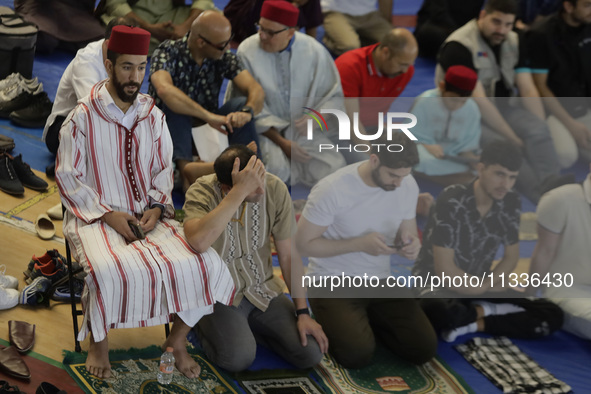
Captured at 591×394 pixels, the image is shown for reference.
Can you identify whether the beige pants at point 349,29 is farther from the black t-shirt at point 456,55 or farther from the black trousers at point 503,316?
the black trousers at point 503,316

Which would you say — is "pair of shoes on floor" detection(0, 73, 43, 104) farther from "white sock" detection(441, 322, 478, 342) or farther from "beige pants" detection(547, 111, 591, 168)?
"beige pants" detection(547, 111, 591, 168)

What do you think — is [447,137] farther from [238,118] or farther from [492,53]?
[492,53]

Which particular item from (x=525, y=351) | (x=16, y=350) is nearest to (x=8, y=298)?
(x=16, y=350)

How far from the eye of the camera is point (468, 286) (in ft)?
13.4

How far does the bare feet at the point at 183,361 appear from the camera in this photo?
375 centimetres

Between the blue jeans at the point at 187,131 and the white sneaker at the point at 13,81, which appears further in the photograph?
the white sneaker at the point at 13,81

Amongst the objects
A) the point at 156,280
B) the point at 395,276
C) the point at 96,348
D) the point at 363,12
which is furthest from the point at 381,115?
the point at 363,12

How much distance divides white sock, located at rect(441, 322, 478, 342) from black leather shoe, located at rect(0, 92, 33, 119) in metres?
2.91

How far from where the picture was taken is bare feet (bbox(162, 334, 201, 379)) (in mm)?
3754

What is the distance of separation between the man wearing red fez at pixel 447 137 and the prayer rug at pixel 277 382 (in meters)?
1.01

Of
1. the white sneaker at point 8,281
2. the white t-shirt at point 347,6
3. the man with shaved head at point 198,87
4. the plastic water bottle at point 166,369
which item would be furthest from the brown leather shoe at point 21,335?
the white t-shirt at point 347,6

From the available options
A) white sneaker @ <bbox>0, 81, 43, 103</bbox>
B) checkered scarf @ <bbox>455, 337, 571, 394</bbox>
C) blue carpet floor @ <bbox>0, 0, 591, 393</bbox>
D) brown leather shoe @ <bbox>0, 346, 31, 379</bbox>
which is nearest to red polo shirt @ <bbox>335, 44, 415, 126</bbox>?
blue carpet floor @ <bbox>0, 0, 591, 393</bbox>

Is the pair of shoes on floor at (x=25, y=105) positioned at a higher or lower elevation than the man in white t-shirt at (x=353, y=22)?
lower

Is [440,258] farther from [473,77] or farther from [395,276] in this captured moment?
[473,77]
